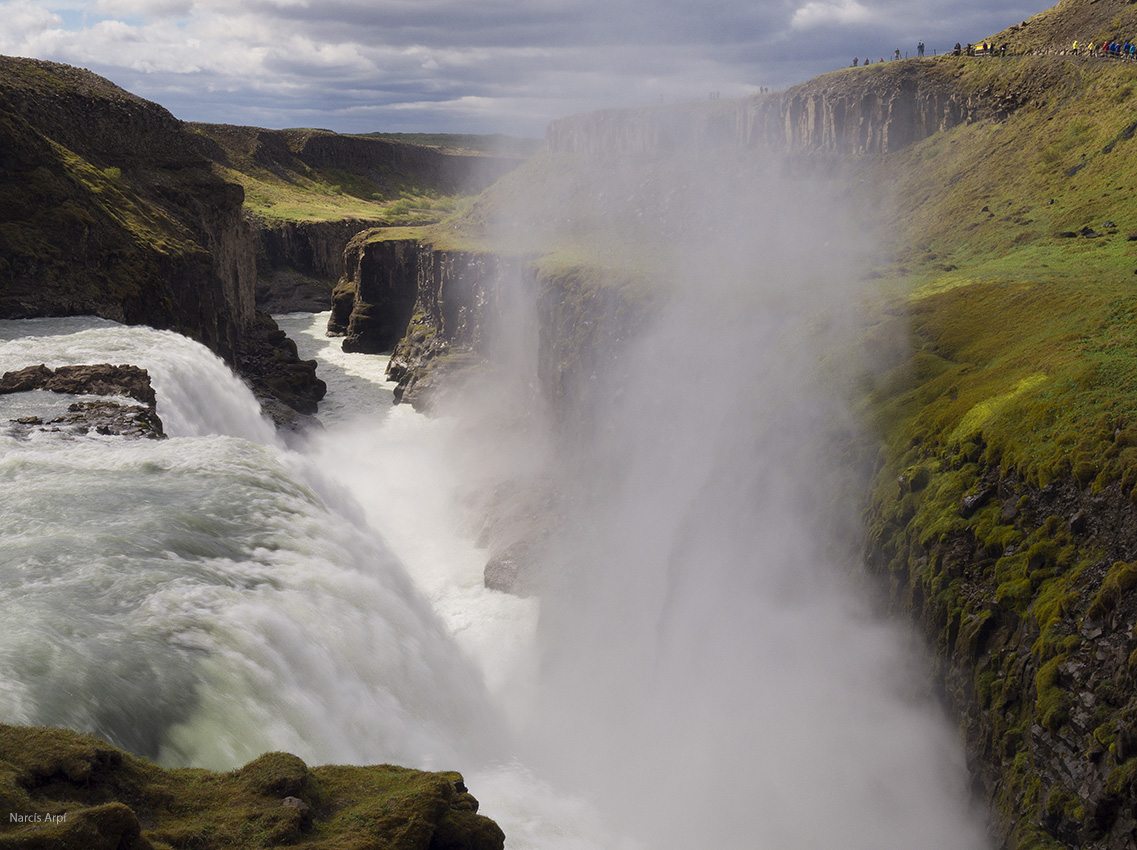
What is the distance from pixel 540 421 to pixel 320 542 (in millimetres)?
36343

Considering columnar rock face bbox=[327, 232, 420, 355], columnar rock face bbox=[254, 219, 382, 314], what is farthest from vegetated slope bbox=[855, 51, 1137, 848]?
columnar rock face bbox=[254, 219, 382, 314]

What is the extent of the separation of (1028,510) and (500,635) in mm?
23819

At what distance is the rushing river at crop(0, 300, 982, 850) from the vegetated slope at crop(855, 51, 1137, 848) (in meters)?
2.28

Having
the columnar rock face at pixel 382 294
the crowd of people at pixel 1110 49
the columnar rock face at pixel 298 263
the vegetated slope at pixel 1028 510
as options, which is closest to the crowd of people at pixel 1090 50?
the crowd of people at pixel 1110 49

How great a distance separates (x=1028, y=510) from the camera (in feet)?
61.0

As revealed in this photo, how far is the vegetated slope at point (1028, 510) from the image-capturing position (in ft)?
48.1

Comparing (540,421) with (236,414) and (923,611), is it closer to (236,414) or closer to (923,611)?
(236,414)

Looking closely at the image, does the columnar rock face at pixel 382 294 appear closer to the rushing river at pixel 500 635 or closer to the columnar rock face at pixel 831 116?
the columnar rock face at pixel 831 116

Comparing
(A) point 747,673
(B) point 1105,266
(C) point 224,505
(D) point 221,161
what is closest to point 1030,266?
(B) point 1105,266

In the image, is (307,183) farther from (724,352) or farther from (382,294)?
(724,352)

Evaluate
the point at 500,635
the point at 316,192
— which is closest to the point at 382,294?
the point at 500,635

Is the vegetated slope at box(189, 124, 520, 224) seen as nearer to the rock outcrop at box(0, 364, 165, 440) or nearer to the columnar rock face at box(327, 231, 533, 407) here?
the columnar rock face at box(327, 231, 533, 407)

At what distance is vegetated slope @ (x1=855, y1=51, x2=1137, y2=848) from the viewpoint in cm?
1466

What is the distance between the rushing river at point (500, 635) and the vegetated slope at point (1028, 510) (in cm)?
228
